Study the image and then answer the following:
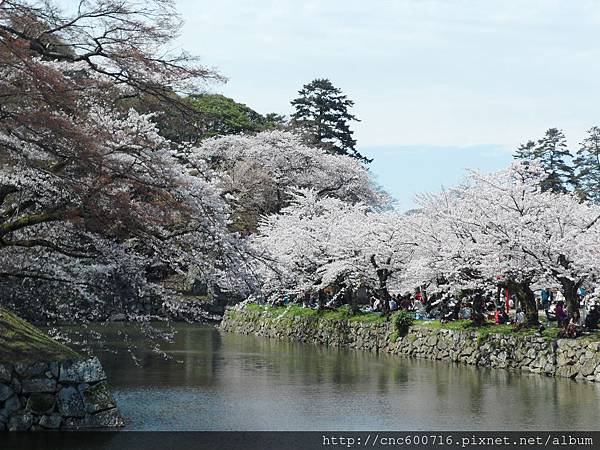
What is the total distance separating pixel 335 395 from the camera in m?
13.6

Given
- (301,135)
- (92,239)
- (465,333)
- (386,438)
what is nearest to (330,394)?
(386,438)


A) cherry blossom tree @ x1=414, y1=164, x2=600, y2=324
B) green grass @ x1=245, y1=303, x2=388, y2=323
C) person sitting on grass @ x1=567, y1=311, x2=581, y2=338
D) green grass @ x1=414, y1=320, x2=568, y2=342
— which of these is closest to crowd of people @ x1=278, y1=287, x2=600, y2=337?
person sitting on grass @ x1=567, y1=311, x2=581, y2=338

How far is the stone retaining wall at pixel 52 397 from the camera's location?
9.88m

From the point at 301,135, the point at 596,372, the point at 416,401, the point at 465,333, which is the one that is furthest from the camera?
the point at 301,135

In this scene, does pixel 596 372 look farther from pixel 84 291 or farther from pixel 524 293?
pixel 84 291

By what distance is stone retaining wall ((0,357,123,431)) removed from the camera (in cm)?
988

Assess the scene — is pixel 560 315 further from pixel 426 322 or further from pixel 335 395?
pixel 335 395

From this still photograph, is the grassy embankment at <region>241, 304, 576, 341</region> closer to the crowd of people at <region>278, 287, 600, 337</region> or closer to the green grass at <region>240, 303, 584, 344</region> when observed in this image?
the green grass at <region>240, 303, 584, 344</region>

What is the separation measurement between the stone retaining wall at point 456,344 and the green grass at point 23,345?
34.8 feet

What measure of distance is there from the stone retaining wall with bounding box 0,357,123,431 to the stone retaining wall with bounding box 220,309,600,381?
10095 millimetres

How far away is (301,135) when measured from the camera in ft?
136

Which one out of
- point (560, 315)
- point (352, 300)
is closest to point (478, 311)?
point (560, 315)

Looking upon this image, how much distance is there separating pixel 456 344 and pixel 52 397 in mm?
12337

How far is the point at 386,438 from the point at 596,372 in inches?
289
